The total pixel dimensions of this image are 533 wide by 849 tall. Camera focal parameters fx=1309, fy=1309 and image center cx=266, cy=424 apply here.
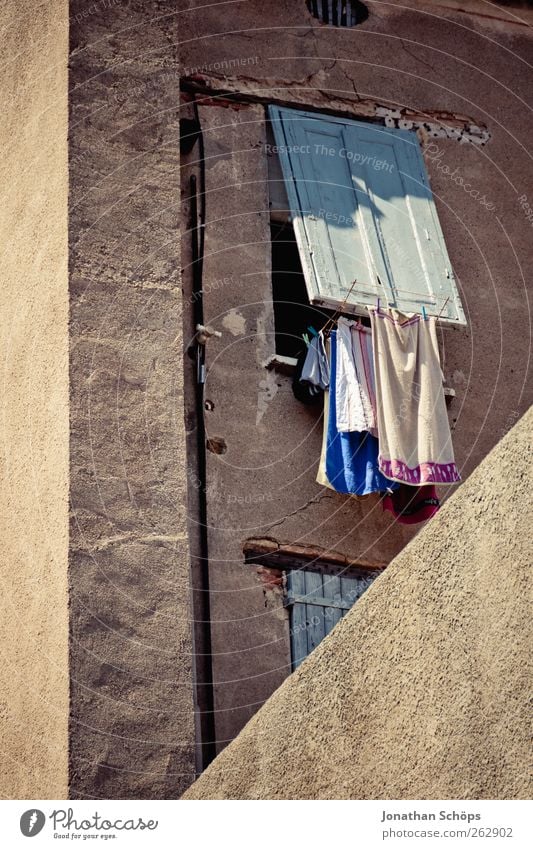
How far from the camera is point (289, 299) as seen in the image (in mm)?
8789

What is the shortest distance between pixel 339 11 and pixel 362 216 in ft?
5.76

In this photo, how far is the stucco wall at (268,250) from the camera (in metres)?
8.00

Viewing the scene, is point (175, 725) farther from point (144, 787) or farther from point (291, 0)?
point (291, 0)

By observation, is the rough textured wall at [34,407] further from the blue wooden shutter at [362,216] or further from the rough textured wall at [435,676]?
the blue wooden shutter at [362,216]

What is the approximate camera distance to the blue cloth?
7941 mm

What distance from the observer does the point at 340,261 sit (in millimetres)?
8500

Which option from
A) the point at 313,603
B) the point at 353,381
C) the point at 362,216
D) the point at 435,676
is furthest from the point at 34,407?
the point at 362,216

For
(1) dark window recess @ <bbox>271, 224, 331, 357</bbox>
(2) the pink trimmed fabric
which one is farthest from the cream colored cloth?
(1) dark window recess @ <bbox>271, 224, 331, 357</bbox>

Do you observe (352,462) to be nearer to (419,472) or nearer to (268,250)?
(419,472)

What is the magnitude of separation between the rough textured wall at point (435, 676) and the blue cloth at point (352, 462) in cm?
397

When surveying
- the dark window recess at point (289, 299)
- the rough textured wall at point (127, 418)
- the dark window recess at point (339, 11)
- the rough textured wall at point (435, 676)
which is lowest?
the rough textured wall at point (435, 676)

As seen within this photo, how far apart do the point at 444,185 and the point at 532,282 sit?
3.13 ft

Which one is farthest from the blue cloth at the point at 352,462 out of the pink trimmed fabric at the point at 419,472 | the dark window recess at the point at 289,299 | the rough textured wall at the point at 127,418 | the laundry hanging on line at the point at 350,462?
the rough textured wall at the point at 127,418
